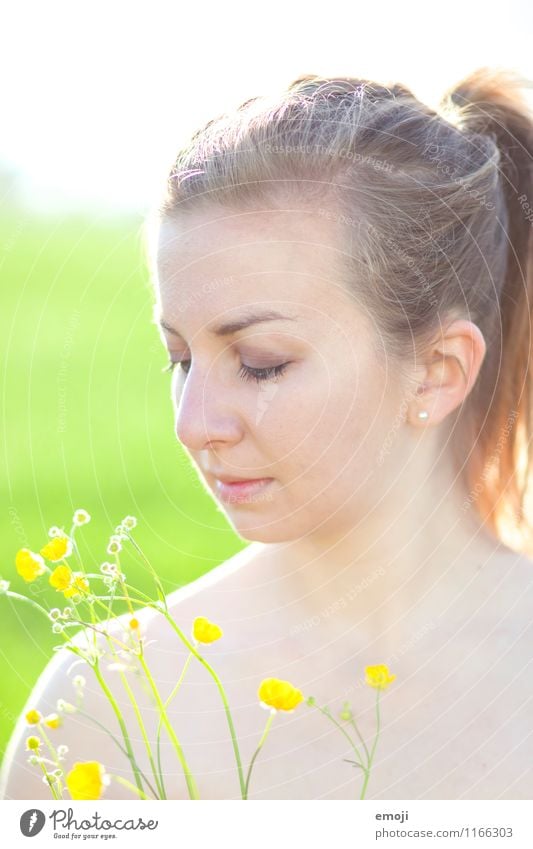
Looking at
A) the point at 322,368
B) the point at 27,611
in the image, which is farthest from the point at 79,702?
the point at 27,611

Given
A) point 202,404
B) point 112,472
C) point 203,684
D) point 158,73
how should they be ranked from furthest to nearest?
point 112,472 < point 158,73 < point 203,684 < point 202,404

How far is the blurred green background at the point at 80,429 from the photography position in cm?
150

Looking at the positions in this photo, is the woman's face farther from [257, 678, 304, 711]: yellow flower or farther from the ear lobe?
[257, 678, 304, 711]: yellow flower

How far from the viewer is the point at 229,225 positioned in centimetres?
98

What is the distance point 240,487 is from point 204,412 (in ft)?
0.31

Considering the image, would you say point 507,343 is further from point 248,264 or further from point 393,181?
point 248,264

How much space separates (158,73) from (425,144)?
39cm

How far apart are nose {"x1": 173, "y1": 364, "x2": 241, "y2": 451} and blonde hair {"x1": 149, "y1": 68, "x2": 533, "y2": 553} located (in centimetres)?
17

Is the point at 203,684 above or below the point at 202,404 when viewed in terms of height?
below

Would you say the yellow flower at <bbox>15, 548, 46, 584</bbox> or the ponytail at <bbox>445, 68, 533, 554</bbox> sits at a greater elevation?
the ponytail at <bbox>445, 68, 533, 554</bbox>

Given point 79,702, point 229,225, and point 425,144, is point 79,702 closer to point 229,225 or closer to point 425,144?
point 229,225

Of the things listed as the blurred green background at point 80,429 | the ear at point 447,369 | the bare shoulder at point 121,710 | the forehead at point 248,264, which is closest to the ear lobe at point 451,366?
the ear at point 447,369

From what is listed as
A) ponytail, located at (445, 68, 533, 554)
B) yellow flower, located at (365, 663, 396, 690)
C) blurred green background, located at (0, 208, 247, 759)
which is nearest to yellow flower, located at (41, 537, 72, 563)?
yellow flower, located at (365, 663, 396, 690)

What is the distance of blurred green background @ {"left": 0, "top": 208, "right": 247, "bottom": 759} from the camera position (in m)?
1.50
